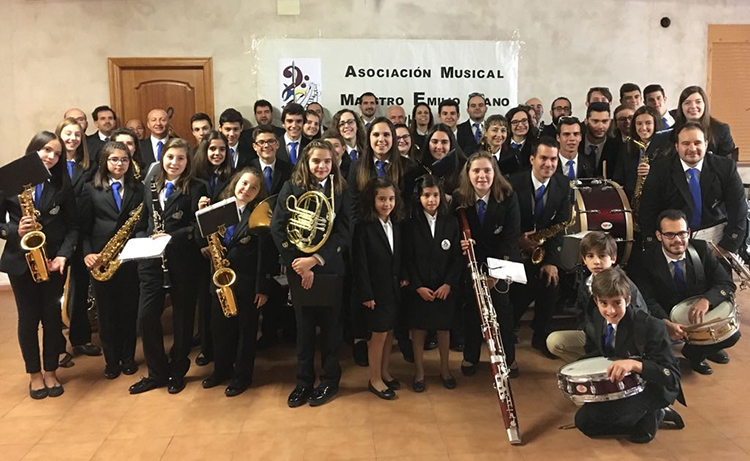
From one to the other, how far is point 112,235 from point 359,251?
5.34 ft

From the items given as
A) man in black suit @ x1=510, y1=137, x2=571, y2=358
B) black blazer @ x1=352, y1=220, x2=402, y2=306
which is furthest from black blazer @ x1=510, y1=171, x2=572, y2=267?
black blazer @ x1=352, y1=220, x2=402, y2=306

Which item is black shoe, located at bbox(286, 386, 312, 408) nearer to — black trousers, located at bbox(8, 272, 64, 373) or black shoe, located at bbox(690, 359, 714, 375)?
black trousers, located at bbox(8, 272, 64, 373)

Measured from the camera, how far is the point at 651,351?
9.51 feet

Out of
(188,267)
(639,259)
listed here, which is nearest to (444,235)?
(639,259)

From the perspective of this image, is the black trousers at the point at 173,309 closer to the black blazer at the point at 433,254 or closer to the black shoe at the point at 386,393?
the black shoe at the point at 386,393

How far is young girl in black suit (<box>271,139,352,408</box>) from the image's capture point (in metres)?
3.33

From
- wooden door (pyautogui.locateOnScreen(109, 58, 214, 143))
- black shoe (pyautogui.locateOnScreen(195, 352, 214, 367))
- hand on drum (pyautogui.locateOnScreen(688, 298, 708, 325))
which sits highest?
wooden door (pyautogui.locateOnScreen(109, 58, 214, 143))

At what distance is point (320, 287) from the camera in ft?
11.0

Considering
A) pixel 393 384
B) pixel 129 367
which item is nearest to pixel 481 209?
pixel 393 384

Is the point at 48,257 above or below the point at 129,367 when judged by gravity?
above

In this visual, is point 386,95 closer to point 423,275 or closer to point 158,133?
point 158,133

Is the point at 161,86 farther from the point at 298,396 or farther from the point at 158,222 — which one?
the point at 298,396

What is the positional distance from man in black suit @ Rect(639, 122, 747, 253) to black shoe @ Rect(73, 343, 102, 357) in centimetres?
407

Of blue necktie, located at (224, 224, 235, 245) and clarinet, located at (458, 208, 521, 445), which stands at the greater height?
blue necktie, located at (224, 224, 235, 245)
